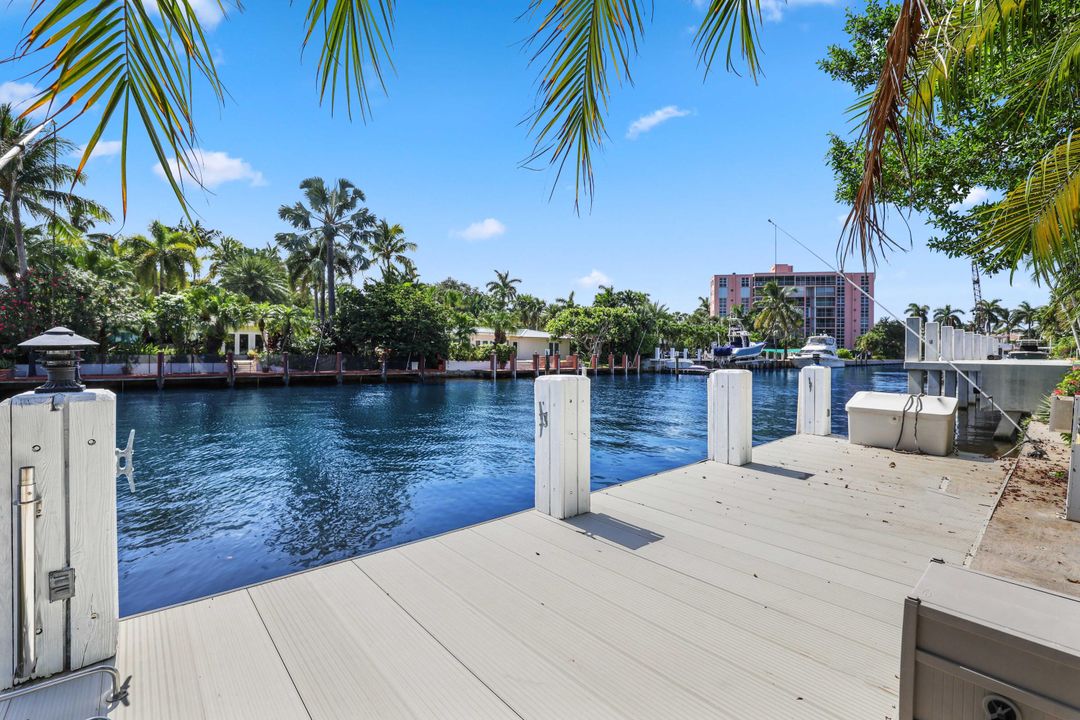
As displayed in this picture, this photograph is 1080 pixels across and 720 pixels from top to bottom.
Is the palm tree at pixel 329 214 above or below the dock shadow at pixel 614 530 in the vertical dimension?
above

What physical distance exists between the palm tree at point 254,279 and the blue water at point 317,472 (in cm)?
2301

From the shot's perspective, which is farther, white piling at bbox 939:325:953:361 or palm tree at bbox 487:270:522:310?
palm tree at bbox 487:270:522:310

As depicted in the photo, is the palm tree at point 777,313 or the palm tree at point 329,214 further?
the palm tree at point 777,313

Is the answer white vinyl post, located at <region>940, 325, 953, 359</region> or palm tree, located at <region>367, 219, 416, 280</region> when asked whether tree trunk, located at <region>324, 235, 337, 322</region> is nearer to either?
palm tree, located at <region>367, 219, 416, 280</region>

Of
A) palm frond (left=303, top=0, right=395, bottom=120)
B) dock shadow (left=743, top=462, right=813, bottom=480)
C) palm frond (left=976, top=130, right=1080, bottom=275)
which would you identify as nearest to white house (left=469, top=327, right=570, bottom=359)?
dock shadow (left=743, top=462, right=813, bottom=480)

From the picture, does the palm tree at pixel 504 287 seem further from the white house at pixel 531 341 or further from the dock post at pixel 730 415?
the dock post at pixel 730 415

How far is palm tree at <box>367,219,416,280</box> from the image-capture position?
39997 mm

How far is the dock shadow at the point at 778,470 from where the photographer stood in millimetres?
5137

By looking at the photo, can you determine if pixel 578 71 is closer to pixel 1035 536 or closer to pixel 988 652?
pixel 988 652

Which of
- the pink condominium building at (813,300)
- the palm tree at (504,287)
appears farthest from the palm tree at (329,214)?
the pink condominium building at (813,300)

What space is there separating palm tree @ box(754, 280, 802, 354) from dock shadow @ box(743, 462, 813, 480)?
62.6m

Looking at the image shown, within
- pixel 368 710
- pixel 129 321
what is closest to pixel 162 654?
pixel 368 710

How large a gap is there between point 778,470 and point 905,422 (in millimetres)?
2199

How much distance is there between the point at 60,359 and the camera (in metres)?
2.25
